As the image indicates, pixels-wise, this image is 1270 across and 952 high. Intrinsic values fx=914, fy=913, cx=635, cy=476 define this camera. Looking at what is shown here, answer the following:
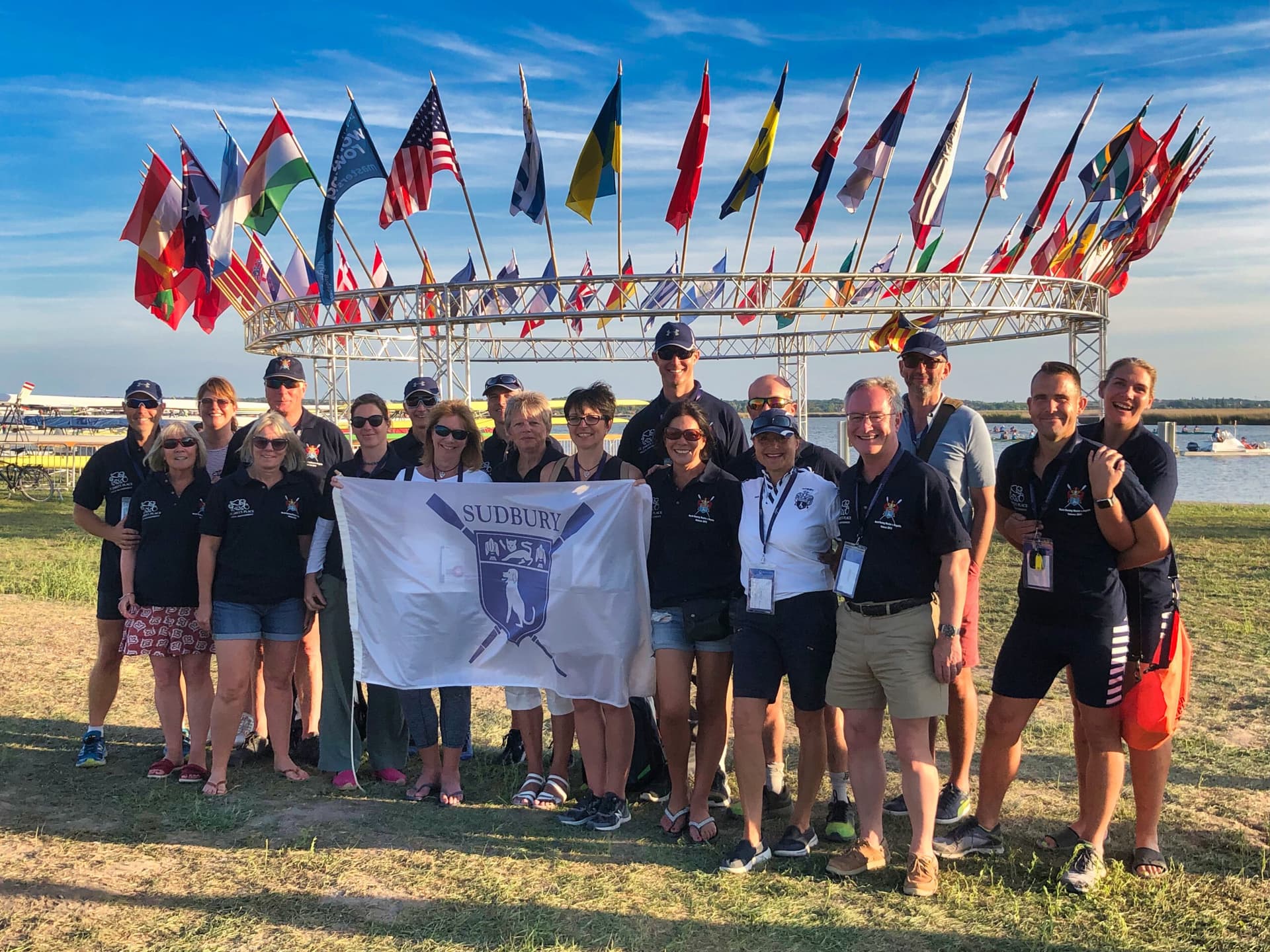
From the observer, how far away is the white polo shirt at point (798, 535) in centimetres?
434

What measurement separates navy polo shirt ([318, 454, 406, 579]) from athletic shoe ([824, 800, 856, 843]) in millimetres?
3149

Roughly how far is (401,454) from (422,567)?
101 cm

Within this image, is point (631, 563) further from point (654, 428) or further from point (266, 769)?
point (266, 769)

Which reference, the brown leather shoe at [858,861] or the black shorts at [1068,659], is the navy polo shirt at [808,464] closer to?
the black shorts at [1068,659]

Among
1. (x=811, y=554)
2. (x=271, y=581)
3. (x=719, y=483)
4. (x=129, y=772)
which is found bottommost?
(x=129, y=772)

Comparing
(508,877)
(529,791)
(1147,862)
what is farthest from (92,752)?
(1147,862)

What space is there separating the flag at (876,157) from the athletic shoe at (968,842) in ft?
55.5

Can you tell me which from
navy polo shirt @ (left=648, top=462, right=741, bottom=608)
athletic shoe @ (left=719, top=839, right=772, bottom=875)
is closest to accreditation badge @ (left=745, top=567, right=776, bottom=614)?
navy polo shirt @ (left=648, top=462, right=741, bottom=608)

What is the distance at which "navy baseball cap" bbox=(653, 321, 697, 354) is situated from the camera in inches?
208

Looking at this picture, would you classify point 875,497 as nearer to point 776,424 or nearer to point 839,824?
point 776,424

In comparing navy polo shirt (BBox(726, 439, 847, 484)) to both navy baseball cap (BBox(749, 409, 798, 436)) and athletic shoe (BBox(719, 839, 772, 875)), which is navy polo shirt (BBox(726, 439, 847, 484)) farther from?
athletic shoe (BBox(719, 839, 772, 875))

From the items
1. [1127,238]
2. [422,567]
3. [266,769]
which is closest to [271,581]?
[422,567]

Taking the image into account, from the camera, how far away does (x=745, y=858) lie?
4375 millimetres

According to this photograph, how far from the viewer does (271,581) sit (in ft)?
17.6
